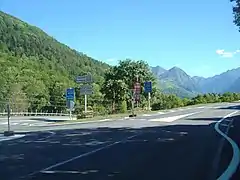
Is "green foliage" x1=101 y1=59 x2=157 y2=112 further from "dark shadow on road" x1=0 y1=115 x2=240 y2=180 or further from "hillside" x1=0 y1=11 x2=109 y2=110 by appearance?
"dark shadow on road" x1=0 y1=115 x2=240 y2=180

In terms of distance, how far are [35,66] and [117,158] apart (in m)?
117

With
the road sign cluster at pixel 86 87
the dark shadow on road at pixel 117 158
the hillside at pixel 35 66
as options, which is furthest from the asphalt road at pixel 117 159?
the hillside at pixel 35 66

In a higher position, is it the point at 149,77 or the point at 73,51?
the point at 73,51

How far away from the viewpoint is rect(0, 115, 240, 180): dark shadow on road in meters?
9.98

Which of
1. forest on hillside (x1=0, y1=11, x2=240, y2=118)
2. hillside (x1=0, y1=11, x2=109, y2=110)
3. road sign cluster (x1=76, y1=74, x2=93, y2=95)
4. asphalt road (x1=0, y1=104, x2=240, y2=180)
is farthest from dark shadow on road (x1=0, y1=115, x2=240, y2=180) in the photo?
hillside (x1=0, y1=11, x2=109, y2=110)

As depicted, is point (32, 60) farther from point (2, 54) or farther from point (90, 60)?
point (90, 60)

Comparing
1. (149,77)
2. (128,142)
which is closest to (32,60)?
(149,77)

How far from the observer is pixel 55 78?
119m

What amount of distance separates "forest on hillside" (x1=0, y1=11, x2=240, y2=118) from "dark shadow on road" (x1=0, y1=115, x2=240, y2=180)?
34402 mm

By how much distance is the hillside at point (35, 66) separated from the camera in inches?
3848

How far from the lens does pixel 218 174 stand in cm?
985

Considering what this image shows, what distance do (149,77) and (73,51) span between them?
105m

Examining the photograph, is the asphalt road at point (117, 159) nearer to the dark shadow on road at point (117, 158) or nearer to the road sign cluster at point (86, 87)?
the dark shadow on road at point (117, 158)

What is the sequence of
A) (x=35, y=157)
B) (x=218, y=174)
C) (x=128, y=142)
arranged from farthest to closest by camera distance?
(x=128, y=142)
(x=35, y=157)
(x=218, y=174)
